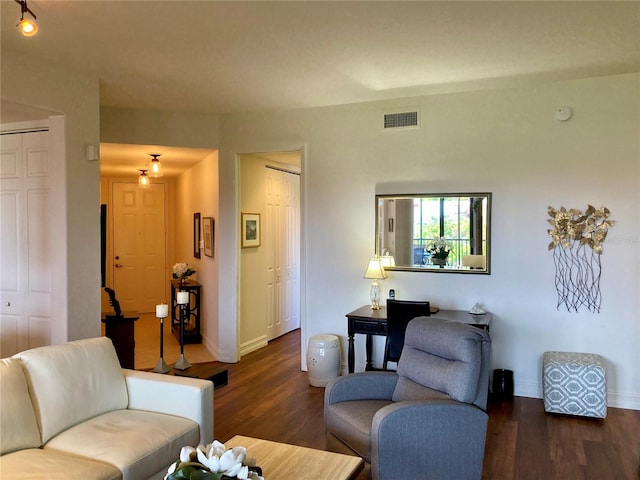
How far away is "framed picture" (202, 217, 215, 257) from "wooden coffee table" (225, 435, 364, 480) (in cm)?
380

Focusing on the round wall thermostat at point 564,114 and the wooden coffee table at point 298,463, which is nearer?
the wooden coffee table at point 298,463

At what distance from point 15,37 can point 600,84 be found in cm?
441

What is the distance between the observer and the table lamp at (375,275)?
15.3 ft

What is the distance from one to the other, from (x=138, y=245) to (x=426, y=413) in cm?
737

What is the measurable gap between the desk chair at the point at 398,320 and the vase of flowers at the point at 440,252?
0.76 metres

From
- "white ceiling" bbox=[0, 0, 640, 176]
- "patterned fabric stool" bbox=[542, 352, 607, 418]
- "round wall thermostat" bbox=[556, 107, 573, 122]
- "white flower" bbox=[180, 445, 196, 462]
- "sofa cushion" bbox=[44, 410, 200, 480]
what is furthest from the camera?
"round wall thermostat" bbox=[556, 107, 573, 122]

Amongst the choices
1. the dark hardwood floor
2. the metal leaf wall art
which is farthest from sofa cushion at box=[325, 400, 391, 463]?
the metal leaf wall art

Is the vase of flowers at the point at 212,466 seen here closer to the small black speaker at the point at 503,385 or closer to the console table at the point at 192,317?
the small black speaker at the point at 503,385

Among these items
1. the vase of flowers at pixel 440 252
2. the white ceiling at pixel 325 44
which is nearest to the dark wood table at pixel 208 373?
the vase of flowers at pixel 440 252

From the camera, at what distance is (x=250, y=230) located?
5.95 metres

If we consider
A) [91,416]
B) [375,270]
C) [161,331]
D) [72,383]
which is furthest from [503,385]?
[72,383]

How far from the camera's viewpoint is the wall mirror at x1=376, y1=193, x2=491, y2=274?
4539 mm

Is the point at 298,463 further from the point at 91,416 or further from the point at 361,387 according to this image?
the point at 91,416

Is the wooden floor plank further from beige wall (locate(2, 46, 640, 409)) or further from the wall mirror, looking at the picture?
the wall mirror
